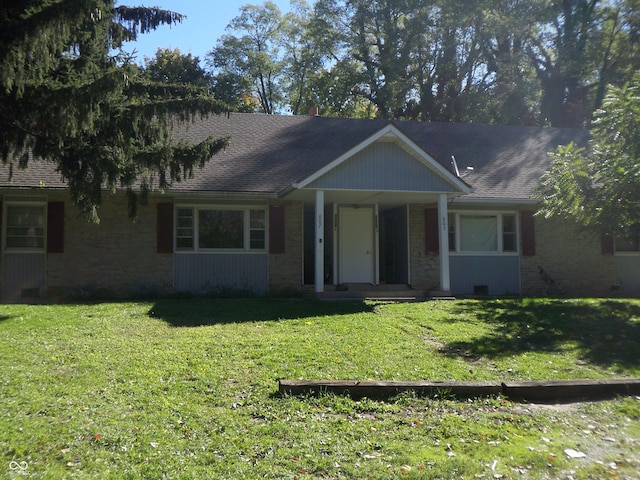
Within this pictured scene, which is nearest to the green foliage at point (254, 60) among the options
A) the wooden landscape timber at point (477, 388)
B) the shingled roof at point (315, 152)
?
the shingled roof at point (315, 152)

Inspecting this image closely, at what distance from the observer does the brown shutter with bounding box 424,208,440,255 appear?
16.2m

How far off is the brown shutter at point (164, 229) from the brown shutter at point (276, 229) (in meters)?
2.61

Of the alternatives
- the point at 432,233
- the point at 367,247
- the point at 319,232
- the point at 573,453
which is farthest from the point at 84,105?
the point at 432,233

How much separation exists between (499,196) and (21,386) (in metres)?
13.1

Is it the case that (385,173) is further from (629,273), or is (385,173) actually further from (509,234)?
(629,273)

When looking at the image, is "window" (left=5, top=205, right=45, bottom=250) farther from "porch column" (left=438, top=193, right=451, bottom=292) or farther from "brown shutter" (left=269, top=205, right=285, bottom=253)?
"porch column" (left=438, top=193, right=451, bottom=292)

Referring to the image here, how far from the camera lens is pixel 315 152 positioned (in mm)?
17578

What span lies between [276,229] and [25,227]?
21.1 ft

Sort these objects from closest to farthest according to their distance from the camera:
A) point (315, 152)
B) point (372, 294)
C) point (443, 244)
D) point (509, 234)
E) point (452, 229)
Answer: point (372, 294)
point (443, 244)
point (452, 229)
point (509, 234)
point (315, 152)

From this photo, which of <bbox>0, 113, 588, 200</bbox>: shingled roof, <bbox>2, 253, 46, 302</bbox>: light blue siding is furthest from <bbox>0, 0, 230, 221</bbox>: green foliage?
<bbox>2, 253, 46, 302</bbox>: light blue siding

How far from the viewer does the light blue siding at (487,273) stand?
54.1 feet

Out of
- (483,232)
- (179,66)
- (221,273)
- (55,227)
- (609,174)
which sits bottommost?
(221,273)

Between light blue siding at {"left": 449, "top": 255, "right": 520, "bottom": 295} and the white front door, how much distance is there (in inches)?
92.0

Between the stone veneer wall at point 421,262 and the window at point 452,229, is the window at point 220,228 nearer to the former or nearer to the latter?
the stone veneer wall at point 421,262
